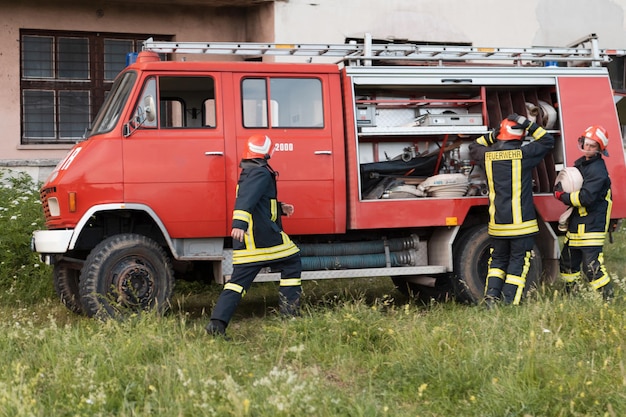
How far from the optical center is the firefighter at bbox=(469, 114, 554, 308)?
7.42 meters

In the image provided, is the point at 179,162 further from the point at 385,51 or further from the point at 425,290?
the point at 425,290

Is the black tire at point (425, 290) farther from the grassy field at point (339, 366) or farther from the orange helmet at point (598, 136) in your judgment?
the orange helmet at point (598, 136)

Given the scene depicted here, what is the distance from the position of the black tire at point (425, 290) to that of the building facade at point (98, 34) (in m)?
4.96

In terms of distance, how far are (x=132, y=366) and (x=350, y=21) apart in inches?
365

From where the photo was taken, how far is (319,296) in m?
8.97

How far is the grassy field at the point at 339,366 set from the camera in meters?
4.19

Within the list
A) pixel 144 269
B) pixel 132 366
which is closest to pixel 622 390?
pixel 132 366

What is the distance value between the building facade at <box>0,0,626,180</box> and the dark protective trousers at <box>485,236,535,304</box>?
6.14 m

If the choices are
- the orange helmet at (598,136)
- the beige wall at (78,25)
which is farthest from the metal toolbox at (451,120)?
the beige wall at (78,25)

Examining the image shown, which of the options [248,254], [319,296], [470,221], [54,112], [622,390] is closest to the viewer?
[622,390]

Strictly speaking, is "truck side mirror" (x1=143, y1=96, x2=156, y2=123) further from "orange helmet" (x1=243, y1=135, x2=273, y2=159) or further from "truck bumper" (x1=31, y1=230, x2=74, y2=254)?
"truck bumper" (x1=31, y1=230, x2=74, y2=254)

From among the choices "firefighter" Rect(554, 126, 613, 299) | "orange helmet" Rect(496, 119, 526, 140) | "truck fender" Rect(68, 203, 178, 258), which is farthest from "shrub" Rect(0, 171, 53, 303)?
"firefighter" Rect(554, 126, 613, 299)

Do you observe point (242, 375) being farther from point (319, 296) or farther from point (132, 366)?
point (319, 296)

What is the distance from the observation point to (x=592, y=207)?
7.71m
